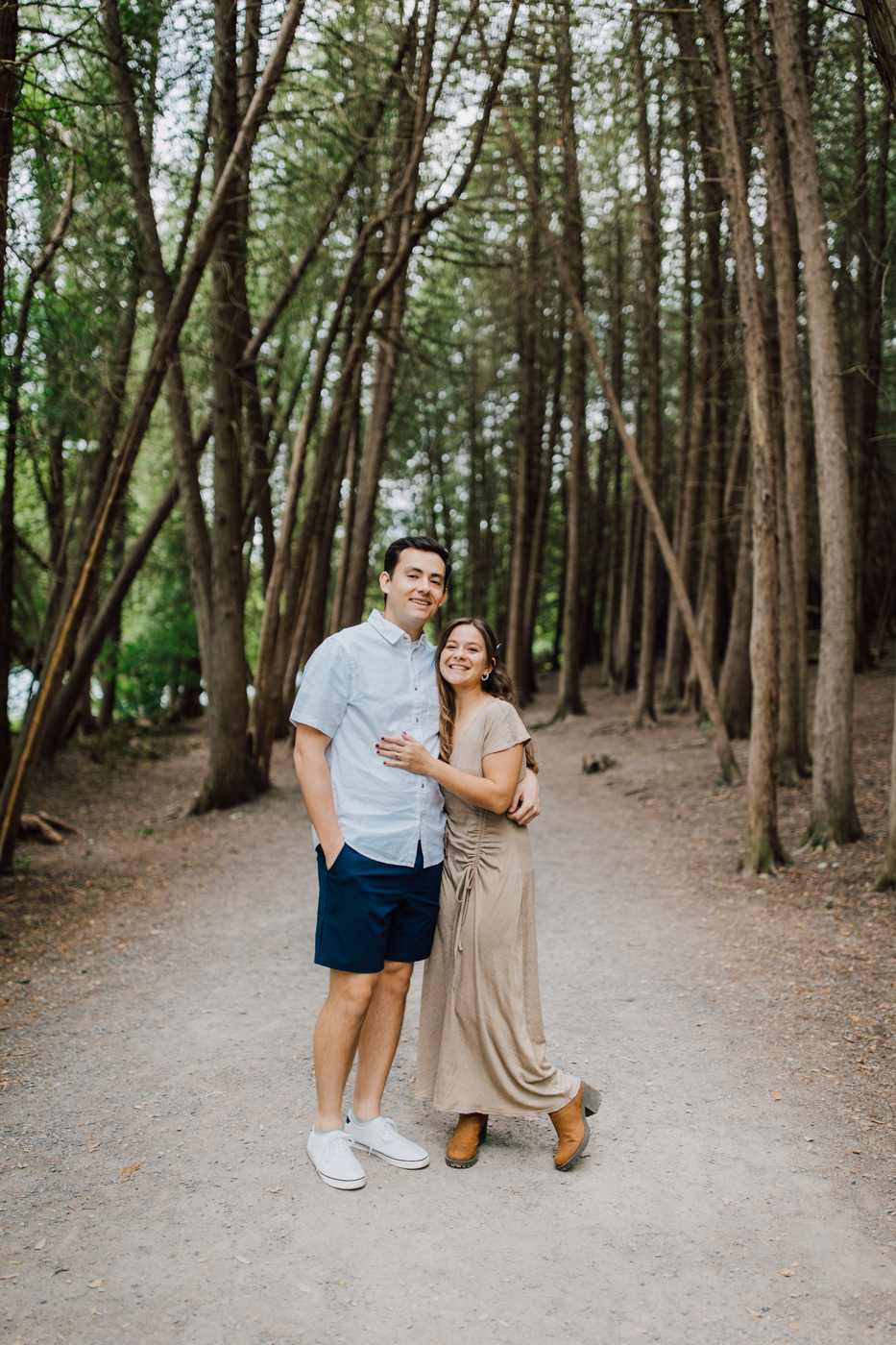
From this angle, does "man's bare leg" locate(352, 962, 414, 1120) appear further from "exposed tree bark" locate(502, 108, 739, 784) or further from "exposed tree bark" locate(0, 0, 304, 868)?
"exposed tree bark" locate(502, 108, 739, 784)

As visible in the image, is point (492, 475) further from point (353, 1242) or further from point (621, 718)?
point (353, 1242)

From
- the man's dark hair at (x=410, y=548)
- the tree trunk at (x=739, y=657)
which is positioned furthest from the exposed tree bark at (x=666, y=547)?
the man's dark hair at (x=410, y=548)

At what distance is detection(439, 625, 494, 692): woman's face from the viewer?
10.2ft

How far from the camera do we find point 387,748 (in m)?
2.92

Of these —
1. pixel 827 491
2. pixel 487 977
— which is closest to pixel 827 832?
pixel 827 491

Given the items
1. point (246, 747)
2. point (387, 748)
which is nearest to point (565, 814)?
point (246, 747)

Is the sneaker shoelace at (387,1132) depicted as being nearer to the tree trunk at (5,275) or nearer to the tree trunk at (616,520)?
the tree trunk at (5,275)

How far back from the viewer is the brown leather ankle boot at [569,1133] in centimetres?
305

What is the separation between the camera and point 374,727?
3062mm

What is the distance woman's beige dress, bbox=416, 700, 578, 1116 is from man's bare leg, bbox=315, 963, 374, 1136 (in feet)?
0.88

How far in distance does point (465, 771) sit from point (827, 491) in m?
5.25

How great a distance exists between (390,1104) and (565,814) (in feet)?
21.8

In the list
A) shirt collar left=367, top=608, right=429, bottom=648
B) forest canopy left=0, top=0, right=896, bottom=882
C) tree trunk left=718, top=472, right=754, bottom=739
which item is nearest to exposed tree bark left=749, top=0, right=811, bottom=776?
forest canopy left=0, top=0, right=896, bottom=882

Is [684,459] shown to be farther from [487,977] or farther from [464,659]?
[487,977]
